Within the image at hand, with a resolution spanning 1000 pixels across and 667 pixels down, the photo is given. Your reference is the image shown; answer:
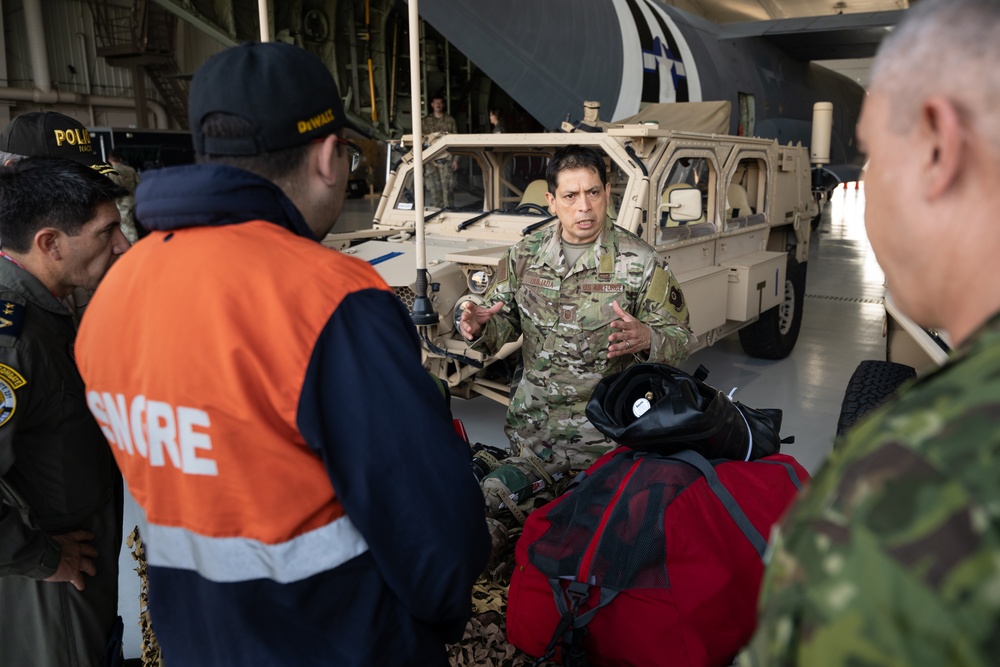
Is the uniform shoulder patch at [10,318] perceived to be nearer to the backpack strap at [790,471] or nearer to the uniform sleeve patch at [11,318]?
the uniform sleeve patch at [11,318]

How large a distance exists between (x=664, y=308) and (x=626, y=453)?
655mm

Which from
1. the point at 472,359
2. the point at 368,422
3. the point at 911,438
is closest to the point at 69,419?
the point at 368,422

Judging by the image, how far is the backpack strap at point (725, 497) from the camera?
1.69 m

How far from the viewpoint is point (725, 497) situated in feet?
5.66

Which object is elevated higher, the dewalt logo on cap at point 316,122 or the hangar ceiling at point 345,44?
the hangar ceiling at point 345,44

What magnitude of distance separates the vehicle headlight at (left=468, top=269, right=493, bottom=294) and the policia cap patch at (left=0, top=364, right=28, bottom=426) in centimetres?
228

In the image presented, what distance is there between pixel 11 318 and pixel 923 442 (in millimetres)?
1559

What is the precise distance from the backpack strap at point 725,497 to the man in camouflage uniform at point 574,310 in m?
0.60

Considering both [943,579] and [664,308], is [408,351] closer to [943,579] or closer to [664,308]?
[943,579]

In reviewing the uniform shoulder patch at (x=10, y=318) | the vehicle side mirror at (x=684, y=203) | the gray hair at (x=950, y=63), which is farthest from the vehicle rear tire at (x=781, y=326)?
the gray hair at (x=950, y=63)

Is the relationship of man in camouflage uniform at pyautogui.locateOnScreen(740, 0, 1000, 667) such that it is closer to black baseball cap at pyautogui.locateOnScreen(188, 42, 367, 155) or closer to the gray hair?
the gray hair

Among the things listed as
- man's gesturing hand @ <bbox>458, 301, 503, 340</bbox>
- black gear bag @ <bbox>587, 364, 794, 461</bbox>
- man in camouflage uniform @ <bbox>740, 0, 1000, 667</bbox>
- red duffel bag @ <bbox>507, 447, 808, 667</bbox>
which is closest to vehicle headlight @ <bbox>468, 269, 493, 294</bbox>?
man's gesturing hand @ <bbox>458, 301, 503, 340</bbox>

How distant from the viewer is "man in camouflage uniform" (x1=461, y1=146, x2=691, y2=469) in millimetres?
2418

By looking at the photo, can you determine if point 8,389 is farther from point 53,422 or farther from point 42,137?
point 42,137
